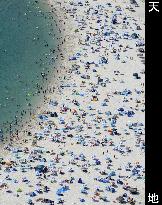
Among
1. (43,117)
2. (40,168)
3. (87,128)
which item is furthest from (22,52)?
(40,168)

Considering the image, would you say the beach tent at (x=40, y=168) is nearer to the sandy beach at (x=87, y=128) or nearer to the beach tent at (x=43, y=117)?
the sandy beach at (x=87, y=128)

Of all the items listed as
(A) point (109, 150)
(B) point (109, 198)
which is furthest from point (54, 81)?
(B) point (109, 198)
